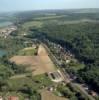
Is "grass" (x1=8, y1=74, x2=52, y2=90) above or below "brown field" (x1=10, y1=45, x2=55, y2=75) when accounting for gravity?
above

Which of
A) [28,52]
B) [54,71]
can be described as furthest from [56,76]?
[28,52]

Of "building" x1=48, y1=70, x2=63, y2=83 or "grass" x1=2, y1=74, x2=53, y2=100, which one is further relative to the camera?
"building" x1=48, y1=70, x2=63, y2=83

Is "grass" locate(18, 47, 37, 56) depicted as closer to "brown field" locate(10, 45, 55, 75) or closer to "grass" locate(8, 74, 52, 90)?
"brown field" locate(10, 45, 55, 75)

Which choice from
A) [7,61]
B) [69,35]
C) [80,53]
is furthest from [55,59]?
[69,35]

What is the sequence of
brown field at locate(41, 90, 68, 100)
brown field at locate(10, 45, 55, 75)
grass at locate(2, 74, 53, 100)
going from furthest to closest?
brown field at locate(10, 45, 55, 75), grass at locate(2, 74, 53, 100), brown field at locate(41, 90, 68, 100)

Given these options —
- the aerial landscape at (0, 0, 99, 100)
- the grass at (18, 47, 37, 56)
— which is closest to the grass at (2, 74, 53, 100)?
the aerial landscape at (0, 0, 99, 100)

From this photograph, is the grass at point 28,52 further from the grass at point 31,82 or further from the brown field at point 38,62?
the grass at point 31,82

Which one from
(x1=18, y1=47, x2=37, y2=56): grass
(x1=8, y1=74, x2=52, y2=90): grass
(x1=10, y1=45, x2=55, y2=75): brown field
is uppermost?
(x1=8, y1=74, x2=52, y2=90): grass

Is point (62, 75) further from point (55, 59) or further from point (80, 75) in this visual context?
point (55, 59)
